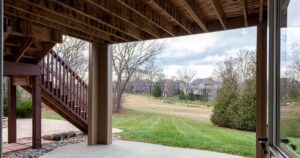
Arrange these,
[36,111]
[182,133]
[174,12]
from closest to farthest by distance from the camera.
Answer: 1. [174,12]
2. [36,111]
3. [182,133]

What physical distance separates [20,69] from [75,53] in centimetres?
477

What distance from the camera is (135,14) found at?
4.34 meters

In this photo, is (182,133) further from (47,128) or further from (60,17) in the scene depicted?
(60,17)

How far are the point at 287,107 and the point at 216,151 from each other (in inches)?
163

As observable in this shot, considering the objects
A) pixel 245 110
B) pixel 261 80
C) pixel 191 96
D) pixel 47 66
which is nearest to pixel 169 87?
pixel 191 96

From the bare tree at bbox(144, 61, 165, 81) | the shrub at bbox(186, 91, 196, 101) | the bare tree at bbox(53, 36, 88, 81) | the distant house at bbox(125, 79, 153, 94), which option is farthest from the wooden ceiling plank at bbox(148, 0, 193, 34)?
the bare tree at bbox(53, 36, 88, 81)

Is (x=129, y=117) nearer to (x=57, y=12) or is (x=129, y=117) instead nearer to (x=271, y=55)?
(x=57, y=12)

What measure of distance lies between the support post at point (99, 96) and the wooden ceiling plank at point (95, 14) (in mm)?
1176

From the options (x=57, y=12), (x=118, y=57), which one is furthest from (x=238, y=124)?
(x=57, y=12)

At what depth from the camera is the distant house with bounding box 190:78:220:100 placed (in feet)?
24.5

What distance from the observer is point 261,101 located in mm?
4195

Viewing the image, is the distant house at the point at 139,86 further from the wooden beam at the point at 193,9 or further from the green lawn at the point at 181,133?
the wooden beam at the point at 193,9

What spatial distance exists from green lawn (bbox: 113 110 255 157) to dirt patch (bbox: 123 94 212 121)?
0.15 metres

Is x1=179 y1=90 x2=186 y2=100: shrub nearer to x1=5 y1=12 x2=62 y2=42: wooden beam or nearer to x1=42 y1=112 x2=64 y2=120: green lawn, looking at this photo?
x1=5 y1=12 x2=62 y2=42: wooden beam
